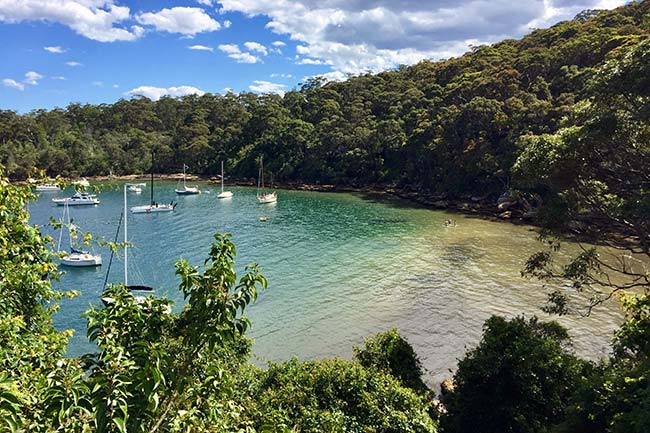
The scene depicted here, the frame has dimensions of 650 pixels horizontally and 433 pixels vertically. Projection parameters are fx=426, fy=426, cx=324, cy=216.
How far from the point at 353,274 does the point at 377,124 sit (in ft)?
153

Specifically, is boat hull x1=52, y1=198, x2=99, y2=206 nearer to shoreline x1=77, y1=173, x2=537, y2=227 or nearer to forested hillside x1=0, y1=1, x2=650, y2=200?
forested hillside x1=0, y1=1, x2=650, y2=200

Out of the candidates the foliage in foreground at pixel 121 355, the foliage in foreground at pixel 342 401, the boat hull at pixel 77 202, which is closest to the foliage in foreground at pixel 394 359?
the foliage in foreground at pixel 342 401

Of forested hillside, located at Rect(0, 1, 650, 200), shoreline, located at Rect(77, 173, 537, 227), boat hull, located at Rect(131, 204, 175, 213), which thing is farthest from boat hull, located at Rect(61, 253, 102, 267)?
shoreline, located at Rect(77, 173, 537, 227)

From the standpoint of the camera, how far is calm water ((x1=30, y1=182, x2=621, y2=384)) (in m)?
21.0

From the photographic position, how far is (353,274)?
3005 centimetres

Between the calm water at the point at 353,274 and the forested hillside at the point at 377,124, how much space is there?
338 inches

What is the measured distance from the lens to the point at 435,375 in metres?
17.9

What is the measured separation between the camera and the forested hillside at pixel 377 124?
5119 cm

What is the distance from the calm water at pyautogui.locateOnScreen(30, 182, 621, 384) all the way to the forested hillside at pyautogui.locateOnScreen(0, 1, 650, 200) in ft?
28.2

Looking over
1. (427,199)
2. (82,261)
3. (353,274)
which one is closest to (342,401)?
(353,274)

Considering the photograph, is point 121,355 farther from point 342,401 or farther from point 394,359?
point 394,359

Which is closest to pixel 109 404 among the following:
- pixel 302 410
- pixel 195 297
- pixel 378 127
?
pixel 195 297

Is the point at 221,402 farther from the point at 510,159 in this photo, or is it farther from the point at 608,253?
the point at 510,159

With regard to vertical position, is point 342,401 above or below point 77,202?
below
